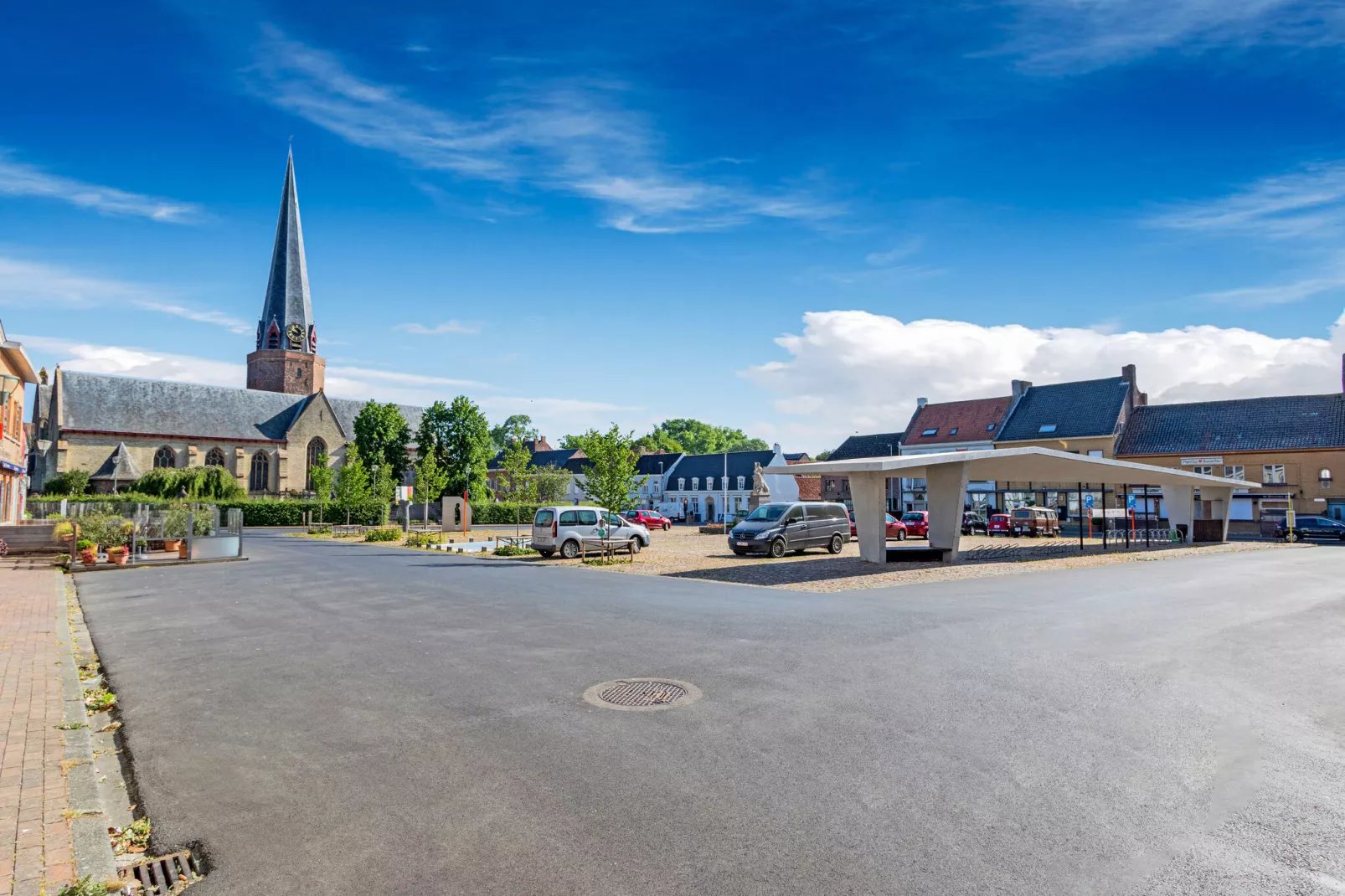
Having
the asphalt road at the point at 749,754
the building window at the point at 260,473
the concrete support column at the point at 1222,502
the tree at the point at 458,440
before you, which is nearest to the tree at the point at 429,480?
the tree at the point at 458,440

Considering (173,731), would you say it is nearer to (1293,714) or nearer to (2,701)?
(2,701)

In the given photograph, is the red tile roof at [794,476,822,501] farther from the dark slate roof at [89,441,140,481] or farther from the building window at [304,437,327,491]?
the dark slate roof at [89,441,140,481]

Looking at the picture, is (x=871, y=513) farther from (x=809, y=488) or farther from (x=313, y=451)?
(x=313, y=451)

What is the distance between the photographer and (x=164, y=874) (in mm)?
4023

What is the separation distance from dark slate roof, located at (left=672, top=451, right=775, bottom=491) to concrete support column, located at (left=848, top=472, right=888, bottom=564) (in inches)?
2178

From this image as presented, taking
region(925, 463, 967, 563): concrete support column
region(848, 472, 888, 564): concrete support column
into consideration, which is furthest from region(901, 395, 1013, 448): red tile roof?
region(848, 472, 888, 564): concrete support column

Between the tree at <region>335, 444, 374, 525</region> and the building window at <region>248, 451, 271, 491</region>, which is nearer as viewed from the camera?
the tree at <region>335, 444, 374, 525</region>

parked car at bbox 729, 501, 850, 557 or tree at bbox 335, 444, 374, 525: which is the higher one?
tree at bbox 335, 444, 374, 525

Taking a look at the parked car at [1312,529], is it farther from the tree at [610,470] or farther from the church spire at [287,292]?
the church spire at [287,292]

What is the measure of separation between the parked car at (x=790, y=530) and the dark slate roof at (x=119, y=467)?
60787mm

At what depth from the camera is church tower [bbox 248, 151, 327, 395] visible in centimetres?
7681

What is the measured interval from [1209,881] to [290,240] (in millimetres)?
86519

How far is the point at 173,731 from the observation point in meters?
6.49

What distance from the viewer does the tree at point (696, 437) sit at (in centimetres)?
12988
